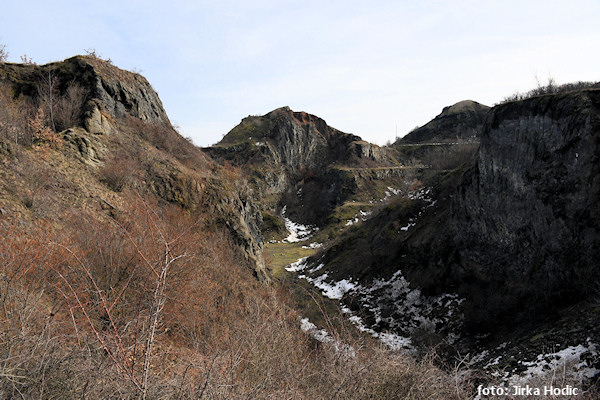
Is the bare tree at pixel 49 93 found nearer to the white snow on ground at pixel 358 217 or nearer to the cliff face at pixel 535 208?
the cliff face at pixel 535 208

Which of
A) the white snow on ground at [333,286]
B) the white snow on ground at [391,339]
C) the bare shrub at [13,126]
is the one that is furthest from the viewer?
the white snow on ground at [333,286]

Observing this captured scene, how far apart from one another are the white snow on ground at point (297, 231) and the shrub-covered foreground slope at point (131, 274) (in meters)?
28.0

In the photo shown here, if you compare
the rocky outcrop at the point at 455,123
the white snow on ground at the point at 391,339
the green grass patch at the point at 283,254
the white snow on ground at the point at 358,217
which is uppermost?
the rocky outcrop at the point at 455,123

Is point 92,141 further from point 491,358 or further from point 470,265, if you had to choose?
point 470,265

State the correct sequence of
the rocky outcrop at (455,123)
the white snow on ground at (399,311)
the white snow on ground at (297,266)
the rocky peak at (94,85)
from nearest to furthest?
1. the white snow on ground at (399,311)
2. the rocky peak at (94,85)
3. the white snow on ground at (297,266)
4. the rocky outcrop at (455,123)

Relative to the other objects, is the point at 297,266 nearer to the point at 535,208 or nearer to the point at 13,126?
the point at 535,208

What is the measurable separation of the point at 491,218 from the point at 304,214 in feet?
156

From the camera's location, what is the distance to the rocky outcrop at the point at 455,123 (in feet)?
245

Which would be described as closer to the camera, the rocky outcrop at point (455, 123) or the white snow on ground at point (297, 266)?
the white snow on ground at point (297, 266)

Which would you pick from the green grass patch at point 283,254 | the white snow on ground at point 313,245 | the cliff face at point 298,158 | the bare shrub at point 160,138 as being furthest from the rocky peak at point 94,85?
the cliff face at point 298,158

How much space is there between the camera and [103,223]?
11188 millimetres

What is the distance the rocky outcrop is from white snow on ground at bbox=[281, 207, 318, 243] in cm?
4631

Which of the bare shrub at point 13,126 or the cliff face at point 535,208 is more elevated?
the bare shrub at point 13,126

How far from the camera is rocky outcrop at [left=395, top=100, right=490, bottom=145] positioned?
7463 cm
